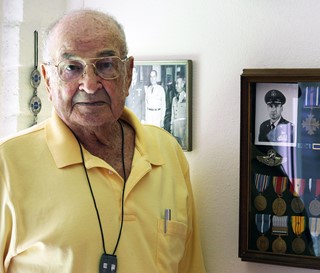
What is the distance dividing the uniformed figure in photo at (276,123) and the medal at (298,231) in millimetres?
204

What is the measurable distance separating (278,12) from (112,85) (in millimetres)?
471

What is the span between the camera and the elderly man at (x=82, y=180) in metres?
1.37

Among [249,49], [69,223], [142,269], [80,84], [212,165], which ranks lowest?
[142,269]

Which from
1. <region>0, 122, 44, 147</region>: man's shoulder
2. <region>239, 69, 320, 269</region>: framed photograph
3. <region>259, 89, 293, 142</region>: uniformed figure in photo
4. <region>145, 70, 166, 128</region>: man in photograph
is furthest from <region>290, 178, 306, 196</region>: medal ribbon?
<region>0, 122, 44, 147</region>: man's shoulder

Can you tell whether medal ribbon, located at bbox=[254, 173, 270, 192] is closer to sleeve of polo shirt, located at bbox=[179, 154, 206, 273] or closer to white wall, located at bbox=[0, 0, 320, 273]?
white wall, located at bbox=[0, 0, 320, 273]

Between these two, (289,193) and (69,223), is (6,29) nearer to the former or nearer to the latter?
(69,223)

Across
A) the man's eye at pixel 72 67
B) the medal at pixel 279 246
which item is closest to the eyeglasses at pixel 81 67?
the man's eye at pixel 72 67

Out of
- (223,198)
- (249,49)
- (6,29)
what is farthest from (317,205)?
(6,29)

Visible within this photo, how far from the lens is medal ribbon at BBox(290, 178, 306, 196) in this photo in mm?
1548

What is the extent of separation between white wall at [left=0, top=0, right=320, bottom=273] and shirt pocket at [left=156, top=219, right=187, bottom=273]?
0.44 ft

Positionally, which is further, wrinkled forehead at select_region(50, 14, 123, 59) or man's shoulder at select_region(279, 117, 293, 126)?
man's shoulder at select_region(279, 117, 293, 126)

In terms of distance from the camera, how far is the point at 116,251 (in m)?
1.43

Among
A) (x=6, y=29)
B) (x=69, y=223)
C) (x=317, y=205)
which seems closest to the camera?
(x=69, y=223)

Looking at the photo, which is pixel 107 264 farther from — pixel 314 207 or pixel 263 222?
pixel 314 207
